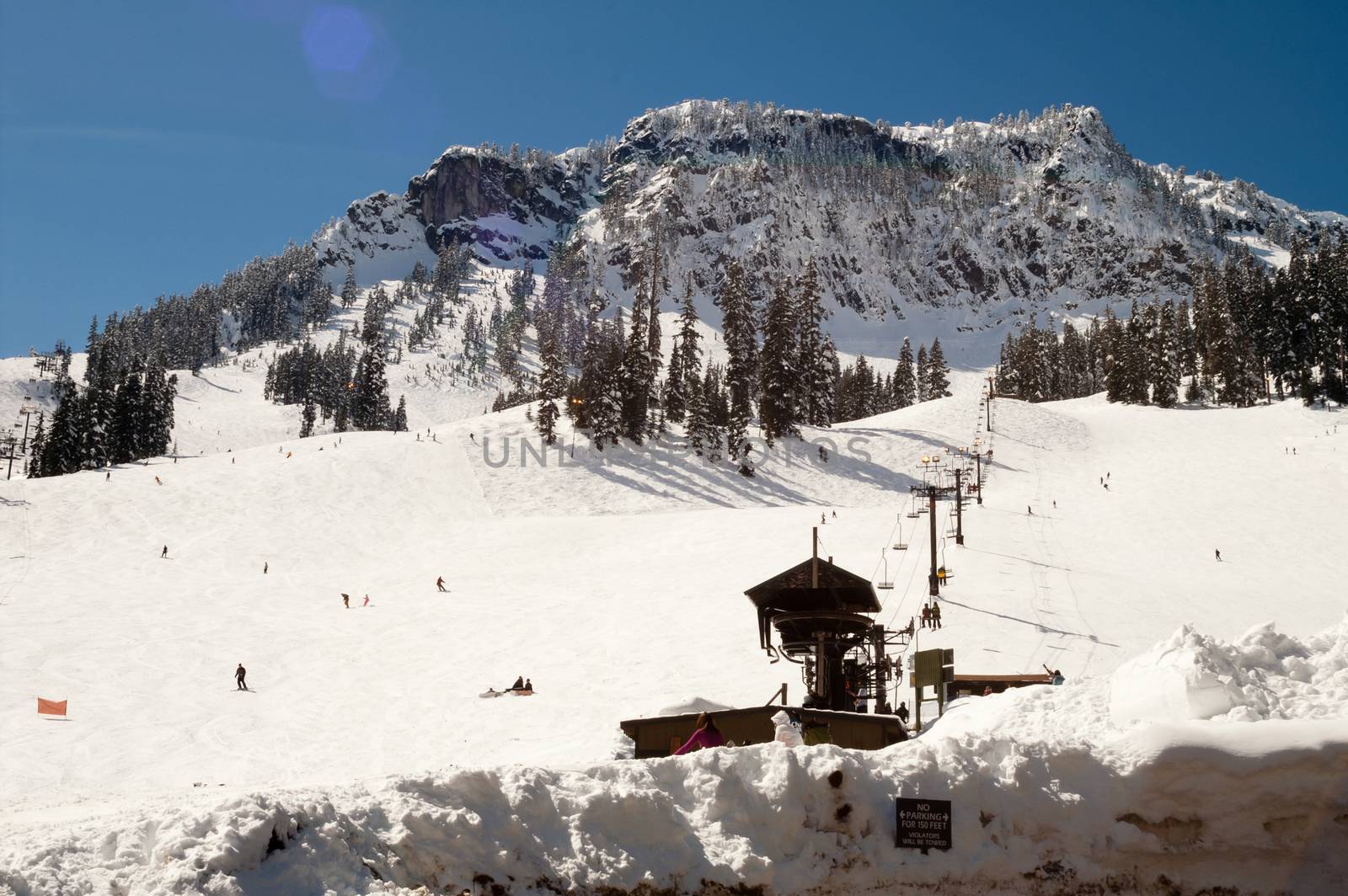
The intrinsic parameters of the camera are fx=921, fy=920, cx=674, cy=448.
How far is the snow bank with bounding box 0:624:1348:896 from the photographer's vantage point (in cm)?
737

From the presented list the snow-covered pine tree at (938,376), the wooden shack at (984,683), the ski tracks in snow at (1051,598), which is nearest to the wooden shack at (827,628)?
the wooden shack at (984,683)

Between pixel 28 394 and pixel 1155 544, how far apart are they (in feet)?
538

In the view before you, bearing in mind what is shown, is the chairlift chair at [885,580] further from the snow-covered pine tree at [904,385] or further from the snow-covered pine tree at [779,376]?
the snow-covered pine tree at [904,385]

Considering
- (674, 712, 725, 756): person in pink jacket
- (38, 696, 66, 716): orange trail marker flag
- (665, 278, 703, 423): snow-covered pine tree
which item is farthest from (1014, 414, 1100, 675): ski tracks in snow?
(665, 278, 703, 423): snow-covered pine tree

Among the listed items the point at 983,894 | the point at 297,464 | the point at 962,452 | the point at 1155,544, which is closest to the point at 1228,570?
the point at 1155,544

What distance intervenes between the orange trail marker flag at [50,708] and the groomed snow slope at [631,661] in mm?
360

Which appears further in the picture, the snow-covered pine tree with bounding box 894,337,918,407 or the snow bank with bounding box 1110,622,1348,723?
the snow-covered pine tree with bounding box 894,337,918,407

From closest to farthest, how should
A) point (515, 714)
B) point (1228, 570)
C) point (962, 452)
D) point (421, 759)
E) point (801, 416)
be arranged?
point (421, 759), point (515, 714), point (1228, 570), point (962, 452), point (801, 416)

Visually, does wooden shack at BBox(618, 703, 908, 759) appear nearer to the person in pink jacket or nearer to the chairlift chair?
the person in pink jacket

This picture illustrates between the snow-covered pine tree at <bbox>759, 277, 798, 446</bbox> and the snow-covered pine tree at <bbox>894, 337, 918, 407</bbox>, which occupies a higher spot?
the snow-covered pine tree at <bbox>894, 337, 918, 407</bbox>

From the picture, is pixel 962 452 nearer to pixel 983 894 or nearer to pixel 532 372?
pixel 983 894

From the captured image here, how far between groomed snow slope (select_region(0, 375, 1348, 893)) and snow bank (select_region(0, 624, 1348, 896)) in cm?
3

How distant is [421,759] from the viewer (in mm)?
22266

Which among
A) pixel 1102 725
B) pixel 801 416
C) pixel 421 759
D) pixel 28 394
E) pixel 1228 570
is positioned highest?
pixel 28 394
